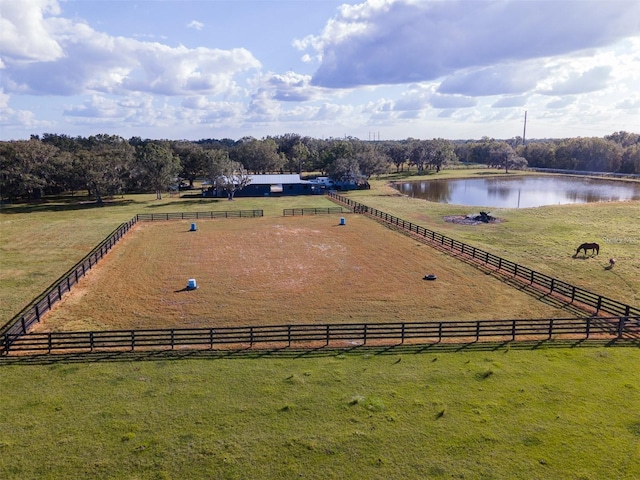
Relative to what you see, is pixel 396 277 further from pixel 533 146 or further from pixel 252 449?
pixel 533 146

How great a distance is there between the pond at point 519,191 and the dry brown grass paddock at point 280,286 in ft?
131

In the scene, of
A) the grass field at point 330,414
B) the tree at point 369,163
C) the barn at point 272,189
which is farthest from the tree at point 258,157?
the grass field at point 330,414

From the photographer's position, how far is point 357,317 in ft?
69.5

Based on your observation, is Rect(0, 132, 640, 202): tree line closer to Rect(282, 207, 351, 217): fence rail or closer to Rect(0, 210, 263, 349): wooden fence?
Rect(282, 207, 351, 217): fence rail

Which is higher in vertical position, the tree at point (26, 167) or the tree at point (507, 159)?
the tree at point (507, 159)

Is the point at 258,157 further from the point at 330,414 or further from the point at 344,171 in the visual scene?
the point at 330,414

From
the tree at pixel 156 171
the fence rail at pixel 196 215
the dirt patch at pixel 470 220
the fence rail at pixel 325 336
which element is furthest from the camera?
the tree at pixel 156 171

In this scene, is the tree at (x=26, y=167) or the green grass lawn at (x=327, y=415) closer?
the green grass lawn at (x=327, y=415)

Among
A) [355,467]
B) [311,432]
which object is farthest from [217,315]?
[355,467]

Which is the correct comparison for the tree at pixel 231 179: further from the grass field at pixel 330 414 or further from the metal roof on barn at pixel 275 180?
the grass field at pixel 330 414

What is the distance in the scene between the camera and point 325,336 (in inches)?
743

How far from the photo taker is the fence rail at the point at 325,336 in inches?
690

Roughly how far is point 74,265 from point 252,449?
2599 centimetres

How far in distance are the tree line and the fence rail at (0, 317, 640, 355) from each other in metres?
51.7
